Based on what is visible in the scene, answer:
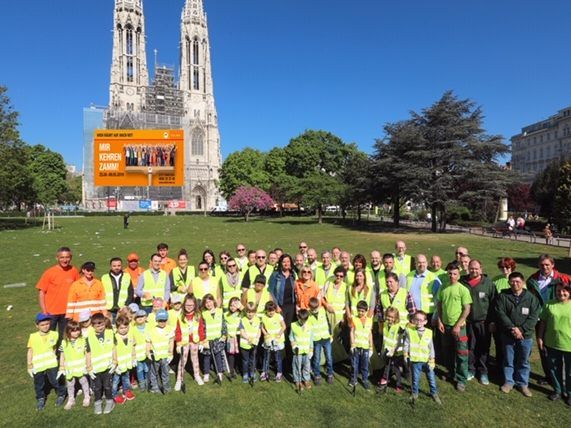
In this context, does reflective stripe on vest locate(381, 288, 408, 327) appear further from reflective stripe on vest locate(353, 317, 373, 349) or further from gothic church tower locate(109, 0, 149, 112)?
gothic church tower locate(109, 0, 149, 112)

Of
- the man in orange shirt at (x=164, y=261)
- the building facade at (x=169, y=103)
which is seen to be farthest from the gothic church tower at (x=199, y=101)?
the man in orange shirt at (x=164, y=261)

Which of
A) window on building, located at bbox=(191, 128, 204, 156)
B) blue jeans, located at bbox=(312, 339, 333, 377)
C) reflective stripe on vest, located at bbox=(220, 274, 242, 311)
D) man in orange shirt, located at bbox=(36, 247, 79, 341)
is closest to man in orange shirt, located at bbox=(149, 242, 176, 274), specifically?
reflective stripe on vest, located at bbox=(220, 274, 242, 311)

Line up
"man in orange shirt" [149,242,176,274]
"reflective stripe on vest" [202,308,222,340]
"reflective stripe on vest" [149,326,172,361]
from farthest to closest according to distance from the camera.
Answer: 1. "man in orange shirt" [149,242,176,274]
2. "reflective stripe on vest" [202,308,222,340]
3. "reflective stripe on vest" [149,326,172,361]

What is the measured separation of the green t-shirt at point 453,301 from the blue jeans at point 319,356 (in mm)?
1817

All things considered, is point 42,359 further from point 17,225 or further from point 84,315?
point 17,225

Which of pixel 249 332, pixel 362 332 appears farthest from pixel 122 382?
pixel 362 332

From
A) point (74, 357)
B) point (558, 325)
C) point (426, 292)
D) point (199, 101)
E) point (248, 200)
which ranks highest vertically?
point (199, 101)

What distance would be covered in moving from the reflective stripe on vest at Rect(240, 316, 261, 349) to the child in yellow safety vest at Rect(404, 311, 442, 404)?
7.10 ft

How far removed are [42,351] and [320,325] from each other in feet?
12.3

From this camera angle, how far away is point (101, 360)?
15.2 ft

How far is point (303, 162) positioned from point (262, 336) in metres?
51.2

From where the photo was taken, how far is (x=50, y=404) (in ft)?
15.5

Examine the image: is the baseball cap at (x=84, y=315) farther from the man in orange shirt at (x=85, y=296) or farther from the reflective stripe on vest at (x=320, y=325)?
the reflective stripe on vest at (x=320, y=325)

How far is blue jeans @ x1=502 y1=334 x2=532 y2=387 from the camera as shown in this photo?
5.08 meters
